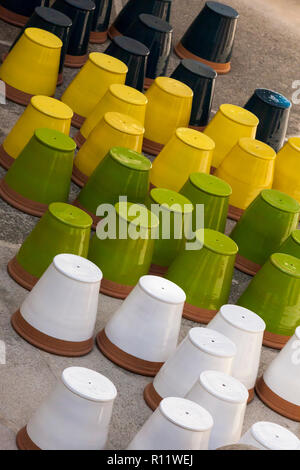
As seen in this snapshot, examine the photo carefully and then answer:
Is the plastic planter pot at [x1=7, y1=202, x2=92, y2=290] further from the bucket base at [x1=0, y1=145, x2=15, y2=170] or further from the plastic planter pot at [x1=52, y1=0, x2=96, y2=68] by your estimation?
the plastic planter pot at [x1=52, y1=0, x2=96, y2=68]

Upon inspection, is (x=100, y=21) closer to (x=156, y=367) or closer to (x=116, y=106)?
(x=116, y=106)

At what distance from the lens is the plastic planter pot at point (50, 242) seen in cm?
311

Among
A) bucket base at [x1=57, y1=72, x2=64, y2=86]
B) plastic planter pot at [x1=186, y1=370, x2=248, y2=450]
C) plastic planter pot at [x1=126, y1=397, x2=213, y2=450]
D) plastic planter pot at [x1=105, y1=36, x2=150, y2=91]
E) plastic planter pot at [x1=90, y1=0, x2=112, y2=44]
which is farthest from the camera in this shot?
plastic planter pot at [x1=90, y1=0, x2=112, y2=44]

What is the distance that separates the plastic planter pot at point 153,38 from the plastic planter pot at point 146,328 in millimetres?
2039

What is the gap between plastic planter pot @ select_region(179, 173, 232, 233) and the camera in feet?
11.9

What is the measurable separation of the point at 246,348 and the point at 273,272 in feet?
1.40

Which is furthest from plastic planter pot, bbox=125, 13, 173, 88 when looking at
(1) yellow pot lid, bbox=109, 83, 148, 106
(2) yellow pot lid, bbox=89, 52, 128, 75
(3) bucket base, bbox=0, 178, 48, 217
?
(3) bucket base, bbox=0, 178, 48, 217

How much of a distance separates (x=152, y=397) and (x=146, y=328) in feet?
0.70

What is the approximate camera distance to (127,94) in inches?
159

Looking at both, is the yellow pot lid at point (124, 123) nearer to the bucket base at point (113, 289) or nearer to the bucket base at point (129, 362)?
the bucket base at point (113, 289)

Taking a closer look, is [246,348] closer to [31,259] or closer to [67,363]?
[67,363]

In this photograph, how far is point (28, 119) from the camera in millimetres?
3717

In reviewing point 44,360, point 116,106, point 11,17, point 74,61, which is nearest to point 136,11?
point 74,61

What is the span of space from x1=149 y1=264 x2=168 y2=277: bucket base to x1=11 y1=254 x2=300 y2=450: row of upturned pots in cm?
51
